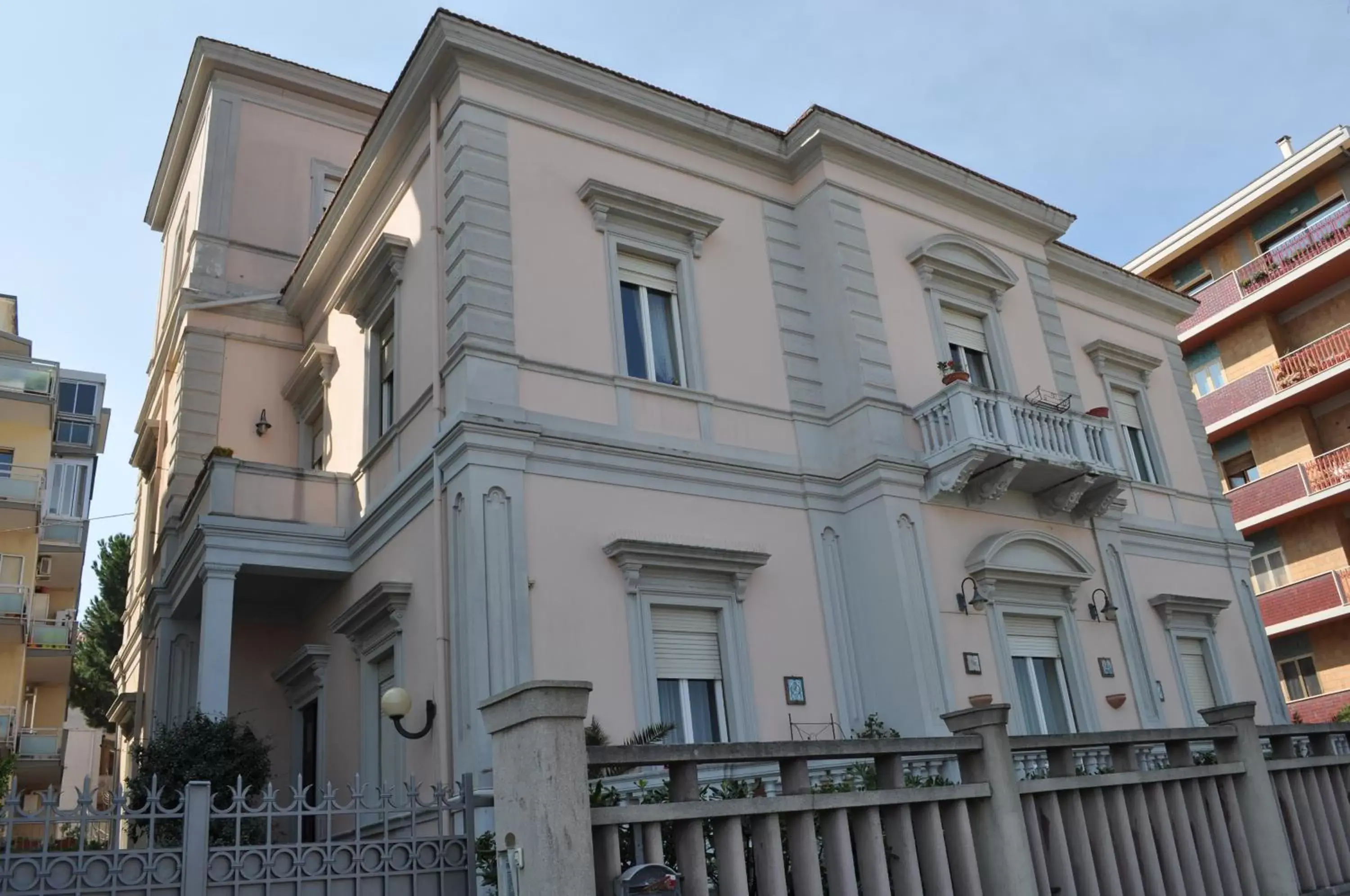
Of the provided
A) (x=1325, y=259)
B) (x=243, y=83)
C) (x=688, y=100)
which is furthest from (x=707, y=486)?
(x=1325, y=259)

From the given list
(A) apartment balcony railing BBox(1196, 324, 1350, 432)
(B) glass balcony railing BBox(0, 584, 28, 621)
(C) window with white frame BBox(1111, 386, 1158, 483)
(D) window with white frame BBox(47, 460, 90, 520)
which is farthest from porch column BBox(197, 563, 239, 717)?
(A) apartment balcony railing BBox(1196, 324, 1350, 432)

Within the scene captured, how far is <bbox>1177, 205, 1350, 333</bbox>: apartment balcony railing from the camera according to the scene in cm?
2638

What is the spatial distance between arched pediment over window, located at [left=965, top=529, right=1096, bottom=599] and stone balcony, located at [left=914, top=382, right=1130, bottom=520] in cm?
59

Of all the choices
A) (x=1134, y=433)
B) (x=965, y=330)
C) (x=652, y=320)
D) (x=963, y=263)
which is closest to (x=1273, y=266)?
(x=1134, y=433)

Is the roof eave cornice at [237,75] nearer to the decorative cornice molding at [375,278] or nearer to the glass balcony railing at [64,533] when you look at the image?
the decorative cornice molding at [375,278]

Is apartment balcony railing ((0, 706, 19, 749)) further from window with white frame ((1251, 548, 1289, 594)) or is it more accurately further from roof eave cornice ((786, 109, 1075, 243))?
window with white frame ((1251, 548, 1289, 594))

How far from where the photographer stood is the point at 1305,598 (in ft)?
86.0

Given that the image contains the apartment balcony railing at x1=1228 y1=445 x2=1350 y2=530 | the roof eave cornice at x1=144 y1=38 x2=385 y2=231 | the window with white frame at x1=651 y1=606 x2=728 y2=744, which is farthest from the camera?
the apartment balcony railing at x1=1228 y1=445 x2=1350 y2=530

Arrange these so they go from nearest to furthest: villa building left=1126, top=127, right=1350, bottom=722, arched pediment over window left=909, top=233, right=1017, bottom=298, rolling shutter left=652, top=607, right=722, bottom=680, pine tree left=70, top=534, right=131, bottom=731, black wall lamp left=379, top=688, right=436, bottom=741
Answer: black wall lamp left=379, top=688, right=436, bottom=741 < rolling shutter left=652, top=607, right=722, bottom=680 < arched pediment over window left=909, top=233, right=1017, bottom=298 < villa building left=1126, top=127, right=1350, bottom=722 < pine tree left=70, top=534, right=131, bottom=731

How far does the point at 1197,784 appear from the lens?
7594 mm

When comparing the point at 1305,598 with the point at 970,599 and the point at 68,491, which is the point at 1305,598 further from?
the point at 68,491

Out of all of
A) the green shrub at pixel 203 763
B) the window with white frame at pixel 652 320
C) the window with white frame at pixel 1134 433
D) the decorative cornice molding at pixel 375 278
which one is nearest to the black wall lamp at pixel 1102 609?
the window with white frame at pixel 1134 433

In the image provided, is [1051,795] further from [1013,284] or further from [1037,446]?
[1013,284]

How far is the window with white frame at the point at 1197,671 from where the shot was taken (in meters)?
16.4
